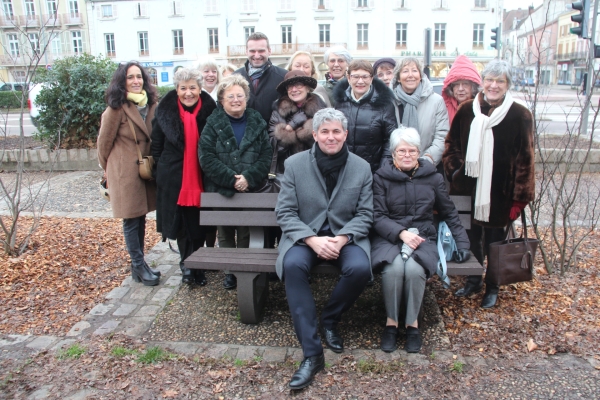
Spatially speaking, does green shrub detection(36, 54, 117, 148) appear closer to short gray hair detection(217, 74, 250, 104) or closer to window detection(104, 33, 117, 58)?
short gray hair detection(217, 74, 250, 104)

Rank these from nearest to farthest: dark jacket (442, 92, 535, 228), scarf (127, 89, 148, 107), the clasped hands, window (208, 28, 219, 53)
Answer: the clasped hands < dark jacket (442, 92, 535, 228) < scarf (127, 89, 148, 107) < window (208, 28, 219, 53)

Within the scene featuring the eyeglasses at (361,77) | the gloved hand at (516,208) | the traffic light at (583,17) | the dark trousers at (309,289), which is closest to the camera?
the dark trousers at (309,289)

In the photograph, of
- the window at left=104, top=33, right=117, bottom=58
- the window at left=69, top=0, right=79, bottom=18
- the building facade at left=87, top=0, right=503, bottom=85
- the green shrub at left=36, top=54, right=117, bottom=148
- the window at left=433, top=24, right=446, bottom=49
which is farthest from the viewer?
the window at left=69, top=0, right=79, bottom=18

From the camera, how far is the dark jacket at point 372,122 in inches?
163

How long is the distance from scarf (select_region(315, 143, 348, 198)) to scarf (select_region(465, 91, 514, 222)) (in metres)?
1.03

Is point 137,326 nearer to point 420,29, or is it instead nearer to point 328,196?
point 328,196

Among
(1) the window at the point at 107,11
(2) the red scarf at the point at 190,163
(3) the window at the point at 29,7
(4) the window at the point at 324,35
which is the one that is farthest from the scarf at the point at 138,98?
(3) the window at the point at 29,7

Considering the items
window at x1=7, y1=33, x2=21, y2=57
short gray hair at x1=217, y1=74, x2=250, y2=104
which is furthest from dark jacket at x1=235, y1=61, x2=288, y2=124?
window at x1=7, y1=33, x2=21, y2=57

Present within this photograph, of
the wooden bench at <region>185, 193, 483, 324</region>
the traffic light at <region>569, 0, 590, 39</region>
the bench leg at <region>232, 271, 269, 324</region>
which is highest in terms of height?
the traffic light at <region>569, 0, 590, 39</region>

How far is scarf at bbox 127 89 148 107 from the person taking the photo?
14.2 ft

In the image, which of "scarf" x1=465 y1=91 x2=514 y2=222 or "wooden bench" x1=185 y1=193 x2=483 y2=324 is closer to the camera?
"wooden bench" x1=185 y1=193 x2=483 y2=324

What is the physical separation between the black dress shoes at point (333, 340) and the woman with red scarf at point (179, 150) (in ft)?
5.31

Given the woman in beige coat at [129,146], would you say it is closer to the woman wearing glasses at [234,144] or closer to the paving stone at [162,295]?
the paving stone at [162,295]

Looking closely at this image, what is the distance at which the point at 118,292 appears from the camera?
4.50 meters
